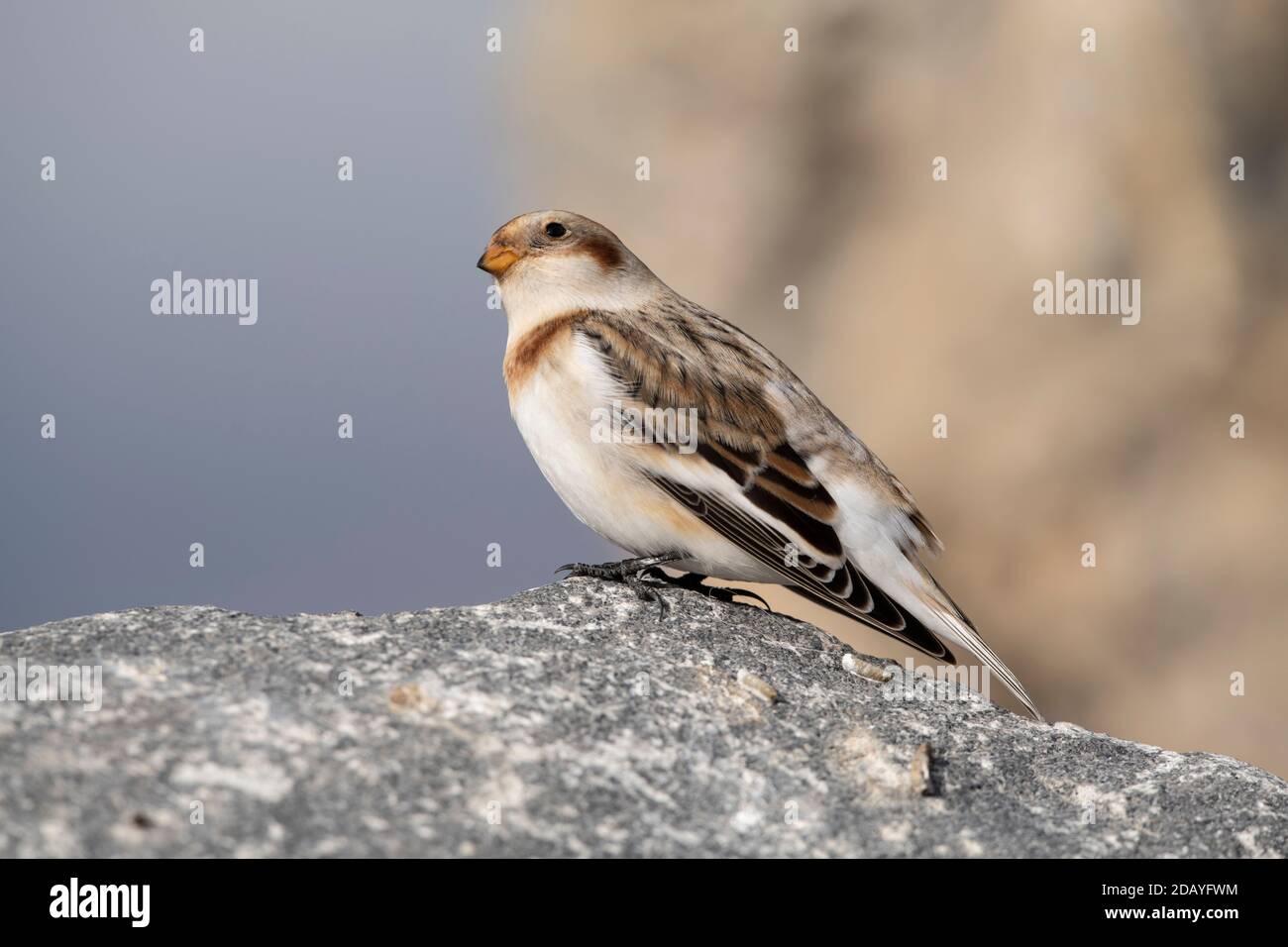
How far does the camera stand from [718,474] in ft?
14.0

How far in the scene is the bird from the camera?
4227 mm

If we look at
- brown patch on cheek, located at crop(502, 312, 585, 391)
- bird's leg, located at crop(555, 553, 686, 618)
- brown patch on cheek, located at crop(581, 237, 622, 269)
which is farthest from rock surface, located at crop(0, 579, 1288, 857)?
brown patch on cheek, located at crop(581, 237, 622, 269)

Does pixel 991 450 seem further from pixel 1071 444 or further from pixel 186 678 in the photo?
pixel 186 678

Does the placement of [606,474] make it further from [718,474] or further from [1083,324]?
[1083,324]

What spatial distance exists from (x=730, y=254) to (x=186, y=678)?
6.86 m

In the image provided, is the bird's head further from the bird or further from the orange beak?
the bird

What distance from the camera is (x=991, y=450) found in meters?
8.44

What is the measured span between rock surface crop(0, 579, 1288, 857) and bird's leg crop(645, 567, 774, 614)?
0.44 metres

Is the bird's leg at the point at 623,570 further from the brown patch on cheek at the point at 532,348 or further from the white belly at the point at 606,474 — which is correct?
the brown patch on cheek at the point at 532,348

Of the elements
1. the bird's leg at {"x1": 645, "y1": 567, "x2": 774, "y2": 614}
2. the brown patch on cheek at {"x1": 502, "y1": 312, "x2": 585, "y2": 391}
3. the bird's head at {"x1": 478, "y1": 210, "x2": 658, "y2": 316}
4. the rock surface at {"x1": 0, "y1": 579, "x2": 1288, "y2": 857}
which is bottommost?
the rock surface at {"x1": 0, "y1": 579, "x2": 1288, "y2": 857}

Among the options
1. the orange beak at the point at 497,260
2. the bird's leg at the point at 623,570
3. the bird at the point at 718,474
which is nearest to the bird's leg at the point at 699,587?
the bird at the point at 718,474

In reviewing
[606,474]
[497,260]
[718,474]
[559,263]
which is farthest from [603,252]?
[718,474]

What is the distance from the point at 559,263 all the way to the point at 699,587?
4.48ft
